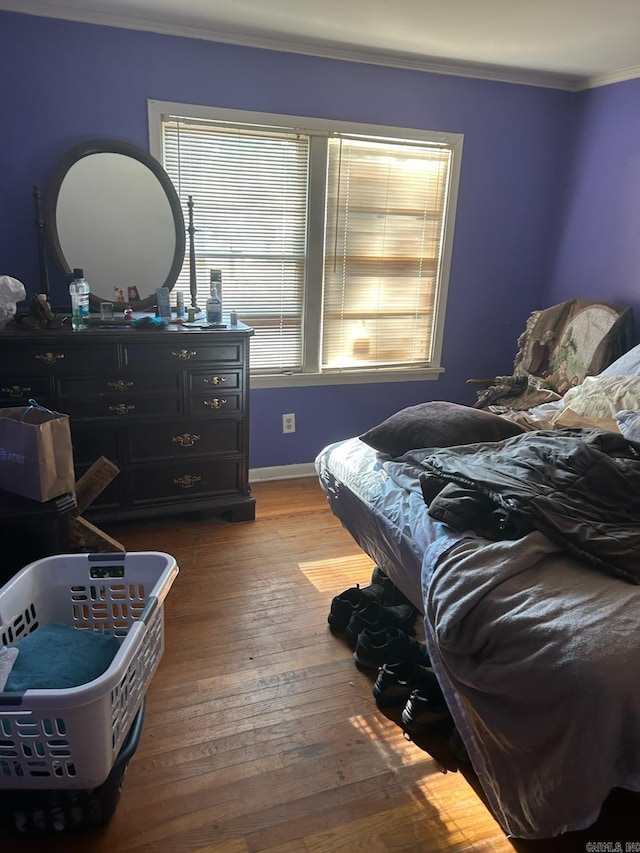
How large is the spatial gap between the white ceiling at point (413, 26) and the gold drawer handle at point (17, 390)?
162 centimetres

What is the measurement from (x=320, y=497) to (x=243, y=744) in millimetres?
1762

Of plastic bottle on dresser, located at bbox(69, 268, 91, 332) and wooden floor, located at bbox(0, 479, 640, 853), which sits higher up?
plastic bottle on dresser, located at bbox(69, 268, 91, 332)

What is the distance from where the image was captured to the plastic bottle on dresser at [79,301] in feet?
8.48

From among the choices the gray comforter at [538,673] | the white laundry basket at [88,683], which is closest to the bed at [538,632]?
the gray comforter at [538,673]

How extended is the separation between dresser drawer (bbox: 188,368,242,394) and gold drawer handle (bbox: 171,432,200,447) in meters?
0.21

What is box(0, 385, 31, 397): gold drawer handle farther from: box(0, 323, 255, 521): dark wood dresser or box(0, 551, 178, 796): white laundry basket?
box(0, 551, 178, 796): white laundry basket

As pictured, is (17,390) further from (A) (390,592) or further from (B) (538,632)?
(B) (538,632)

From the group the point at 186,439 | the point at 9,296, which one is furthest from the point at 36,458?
the point at 9,296

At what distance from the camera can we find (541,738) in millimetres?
1158

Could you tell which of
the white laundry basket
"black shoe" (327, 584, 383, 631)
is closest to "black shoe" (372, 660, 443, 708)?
"black shoe" (327, 584, 383, 631)

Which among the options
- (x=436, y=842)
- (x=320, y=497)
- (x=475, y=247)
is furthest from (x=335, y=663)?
(x=475, y=247)

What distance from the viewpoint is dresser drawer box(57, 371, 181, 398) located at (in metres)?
2.57

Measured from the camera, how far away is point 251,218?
3.18 meters

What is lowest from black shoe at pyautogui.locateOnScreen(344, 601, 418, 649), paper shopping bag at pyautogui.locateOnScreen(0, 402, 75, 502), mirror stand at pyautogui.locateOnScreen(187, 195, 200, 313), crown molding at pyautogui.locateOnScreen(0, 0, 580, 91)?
black shoe at pyautogui.locateOnScreen(344, 601, 418, 649)
